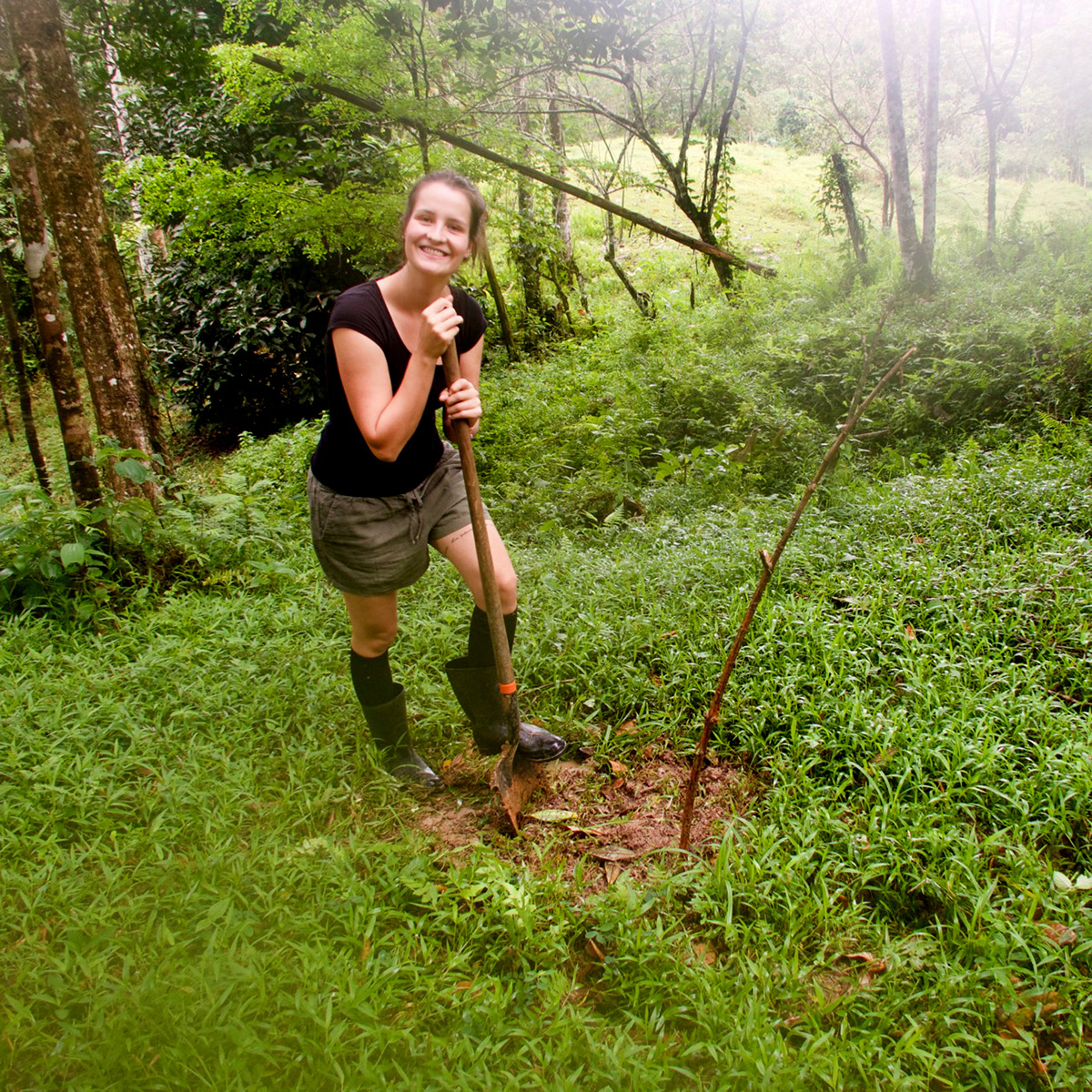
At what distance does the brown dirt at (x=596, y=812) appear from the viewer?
229 cm

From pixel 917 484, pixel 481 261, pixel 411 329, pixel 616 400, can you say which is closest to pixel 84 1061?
pixel 411 329

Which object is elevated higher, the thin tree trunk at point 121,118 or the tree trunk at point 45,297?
the thin tree trunk at point 121,118

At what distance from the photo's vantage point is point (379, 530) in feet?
7.55

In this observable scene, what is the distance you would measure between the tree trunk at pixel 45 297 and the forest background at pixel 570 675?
0.02 m

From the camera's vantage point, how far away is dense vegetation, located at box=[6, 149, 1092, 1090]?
1.68 metres

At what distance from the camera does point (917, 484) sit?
4.12 meters

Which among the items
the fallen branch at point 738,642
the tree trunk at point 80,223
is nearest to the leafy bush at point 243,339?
the tree trunk at point 80,223

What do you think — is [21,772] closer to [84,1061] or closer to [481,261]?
[84,1061]

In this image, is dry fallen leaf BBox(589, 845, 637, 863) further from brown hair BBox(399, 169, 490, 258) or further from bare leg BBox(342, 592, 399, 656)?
brown hair BBox(399, 169, 490, 258)

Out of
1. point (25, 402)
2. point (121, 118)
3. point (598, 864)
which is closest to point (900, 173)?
point (598, 864)

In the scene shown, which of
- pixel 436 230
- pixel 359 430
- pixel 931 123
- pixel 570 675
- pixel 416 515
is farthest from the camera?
pixel 931 123

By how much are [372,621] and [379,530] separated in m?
0.35

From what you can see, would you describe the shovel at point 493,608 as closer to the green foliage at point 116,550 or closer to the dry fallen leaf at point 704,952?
the dry fallen leaf at point 704,952

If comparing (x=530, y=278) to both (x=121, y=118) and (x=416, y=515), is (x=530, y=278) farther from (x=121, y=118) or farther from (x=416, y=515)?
(x=416, y=515)
